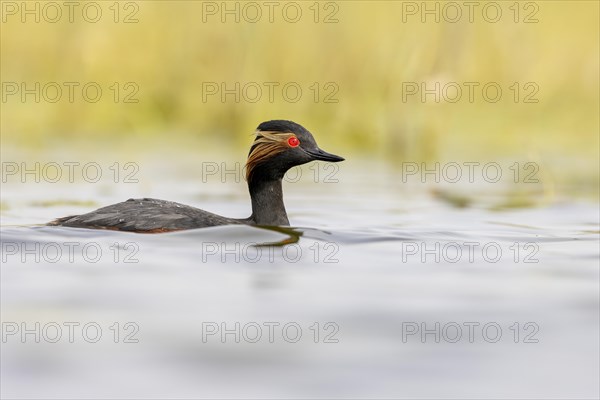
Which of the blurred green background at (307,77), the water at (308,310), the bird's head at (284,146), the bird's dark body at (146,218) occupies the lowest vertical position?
the water at (308,310)

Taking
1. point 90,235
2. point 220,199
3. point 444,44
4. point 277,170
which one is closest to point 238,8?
point 444,44

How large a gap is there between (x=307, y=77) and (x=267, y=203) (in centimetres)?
934

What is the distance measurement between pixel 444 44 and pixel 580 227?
21.5 ft

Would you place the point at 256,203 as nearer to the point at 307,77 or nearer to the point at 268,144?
the point at 268,144

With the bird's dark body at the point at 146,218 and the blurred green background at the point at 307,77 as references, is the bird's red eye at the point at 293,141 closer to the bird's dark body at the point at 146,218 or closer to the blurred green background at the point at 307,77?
the bird's dark body at the point at 146,218

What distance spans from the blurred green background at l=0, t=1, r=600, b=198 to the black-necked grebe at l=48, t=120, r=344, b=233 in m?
6.76

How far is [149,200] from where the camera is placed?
30.3 feet

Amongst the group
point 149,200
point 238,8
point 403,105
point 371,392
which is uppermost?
point 238,8

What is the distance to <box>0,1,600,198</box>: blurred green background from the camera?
17250 mm

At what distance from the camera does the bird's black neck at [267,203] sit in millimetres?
9766

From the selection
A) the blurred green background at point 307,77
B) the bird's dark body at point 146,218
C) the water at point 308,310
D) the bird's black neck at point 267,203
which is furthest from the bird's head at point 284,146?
the blurred green background at point 307,77

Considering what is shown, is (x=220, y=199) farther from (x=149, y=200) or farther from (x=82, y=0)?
(x=82, y=0)

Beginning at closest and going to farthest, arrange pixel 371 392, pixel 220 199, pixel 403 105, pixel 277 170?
pixel 371 392, pixel 277 170, pixel 220 199, pixel 403 105

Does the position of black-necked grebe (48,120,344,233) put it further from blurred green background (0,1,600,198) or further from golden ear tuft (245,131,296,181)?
blurred green background (0,1,600,198)
